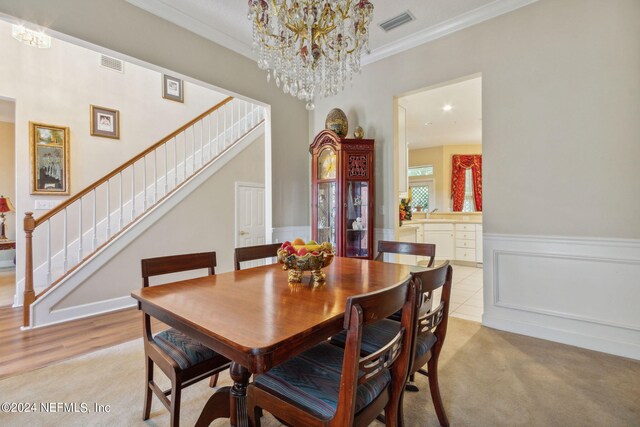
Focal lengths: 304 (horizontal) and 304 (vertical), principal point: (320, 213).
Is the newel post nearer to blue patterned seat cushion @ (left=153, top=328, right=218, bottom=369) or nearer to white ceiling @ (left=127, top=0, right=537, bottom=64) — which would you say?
white ceiling @ (left=127, top=0, right=537, bottom=64)

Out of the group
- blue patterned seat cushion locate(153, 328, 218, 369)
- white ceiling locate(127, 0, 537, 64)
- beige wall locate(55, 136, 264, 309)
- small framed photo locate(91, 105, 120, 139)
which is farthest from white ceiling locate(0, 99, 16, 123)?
blue patterned seat cushion locate(153, 328, 218, 369)

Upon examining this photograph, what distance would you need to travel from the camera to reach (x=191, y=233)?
4383mm

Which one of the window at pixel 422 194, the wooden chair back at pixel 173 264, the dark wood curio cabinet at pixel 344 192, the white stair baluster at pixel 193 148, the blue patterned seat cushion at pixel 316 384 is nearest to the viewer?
the blue patterned seat cushion at pixel 316 384

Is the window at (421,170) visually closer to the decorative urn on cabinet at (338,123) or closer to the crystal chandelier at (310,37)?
the decorative urn on cabinet at (338,123)

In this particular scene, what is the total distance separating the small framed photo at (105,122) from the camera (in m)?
4.54

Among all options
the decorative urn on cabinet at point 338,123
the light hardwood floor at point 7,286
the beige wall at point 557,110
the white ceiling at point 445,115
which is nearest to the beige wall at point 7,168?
the light hardwood floor at point 7,286

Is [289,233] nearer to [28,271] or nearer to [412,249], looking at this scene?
[412,249]

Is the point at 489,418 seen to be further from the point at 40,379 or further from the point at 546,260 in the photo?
the point at 40,379

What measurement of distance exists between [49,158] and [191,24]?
116 inches

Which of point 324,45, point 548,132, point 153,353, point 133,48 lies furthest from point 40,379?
point 548,132

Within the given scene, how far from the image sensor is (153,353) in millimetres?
1560

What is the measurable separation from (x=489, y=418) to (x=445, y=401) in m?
0.24

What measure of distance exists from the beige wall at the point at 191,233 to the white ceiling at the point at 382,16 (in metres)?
2.05

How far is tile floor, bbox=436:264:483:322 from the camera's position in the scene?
11.0 ft
